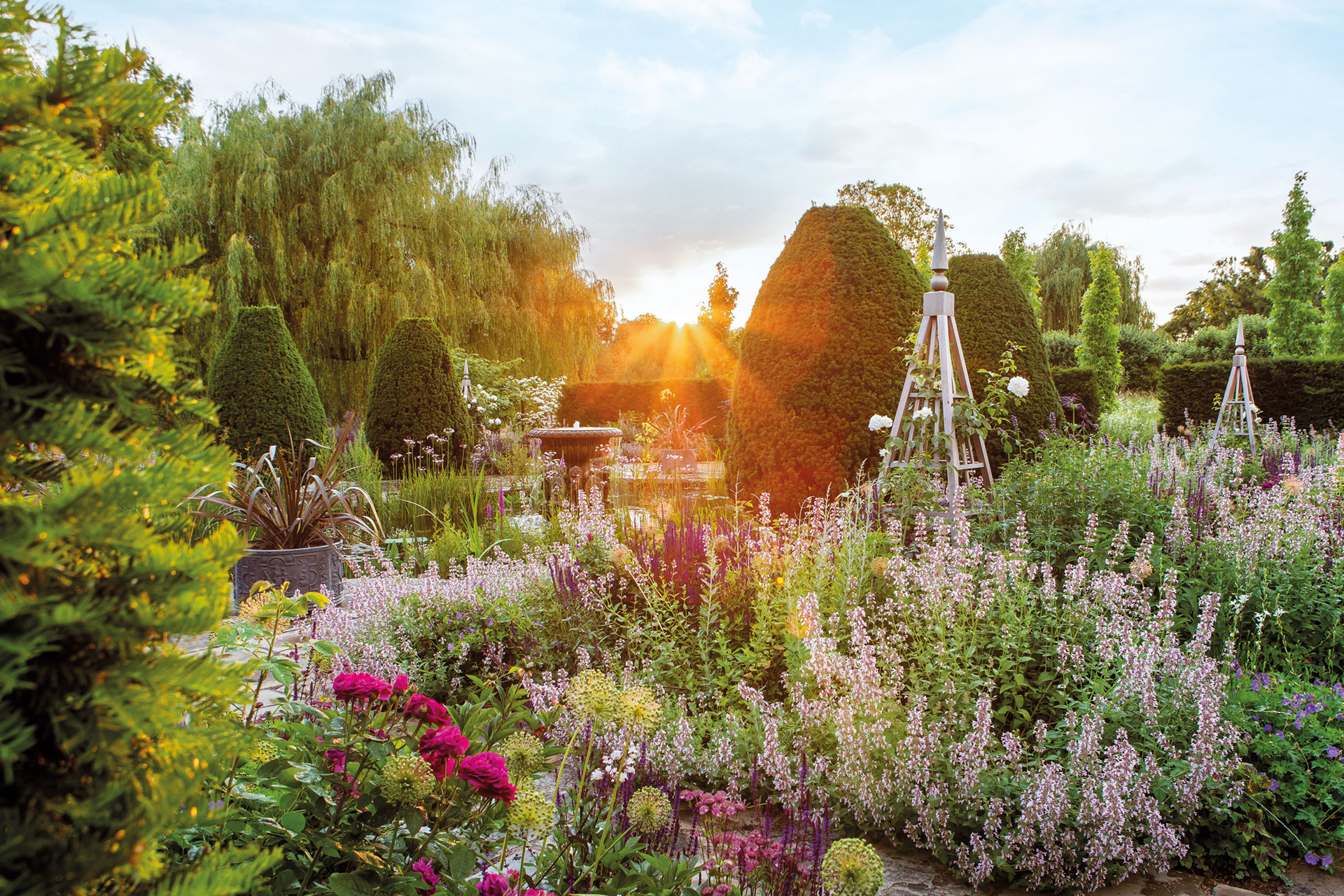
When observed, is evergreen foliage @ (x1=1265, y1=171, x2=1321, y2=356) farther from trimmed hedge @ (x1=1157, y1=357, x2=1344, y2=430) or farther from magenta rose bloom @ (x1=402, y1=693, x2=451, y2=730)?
magenta rose bloom @ (x1=402, y1=693, x2=451, y2=730)

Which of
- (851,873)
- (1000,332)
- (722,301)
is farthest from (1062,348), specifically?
(851,873)

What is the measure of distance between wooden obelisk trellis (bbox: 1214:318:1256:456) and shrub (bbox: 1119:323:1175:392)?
16492 mm

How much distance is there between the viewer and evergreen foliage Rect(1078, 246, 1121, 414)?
17.7m

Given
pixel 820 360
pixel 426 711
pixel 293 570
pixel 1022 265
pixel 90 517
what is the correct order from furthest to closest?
pixel 1022 265, pixel 820 360, pixel 293 570, pixel 426 711, pixel 90 517

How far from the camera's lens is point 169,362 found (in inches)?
26.5

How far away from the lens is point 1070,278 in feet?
93.0

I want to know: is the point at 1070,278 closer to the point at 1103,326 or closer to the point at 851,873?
the point at 1103,326

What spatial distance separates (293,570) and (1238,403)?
11.2m

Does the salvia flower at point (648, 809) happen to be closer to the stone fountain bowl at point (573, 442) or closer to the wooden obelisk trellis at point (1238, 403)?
the stone fountain bowl at point (573, 442)

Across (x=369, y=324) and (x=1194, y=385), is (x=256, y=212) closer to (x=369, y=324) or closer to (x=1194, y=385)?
(x=369, y=324)

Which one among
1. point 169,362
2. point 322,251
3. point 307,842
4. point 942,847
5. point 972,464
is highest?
point 322,251

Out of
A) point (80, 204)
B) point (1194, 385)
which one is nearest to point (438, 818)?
point (80, 204)

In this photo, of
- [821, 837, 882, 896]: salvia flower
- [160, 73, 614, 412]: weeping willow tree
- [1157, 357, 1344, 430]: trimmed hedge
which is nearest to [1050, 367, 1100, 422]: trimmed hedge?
[1157, 357, 1344, 430]: trimmed hedge

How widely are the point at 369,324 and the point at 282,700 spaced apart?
1339cm
